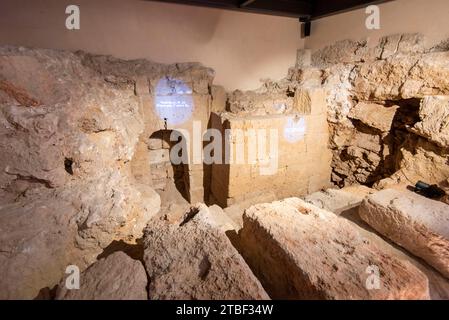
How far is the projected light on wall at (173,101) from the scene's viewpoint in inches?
181

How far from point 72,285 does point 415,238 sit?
288 centimetres

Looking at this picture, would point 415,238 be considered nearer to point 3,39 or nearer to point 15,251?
point 15,251

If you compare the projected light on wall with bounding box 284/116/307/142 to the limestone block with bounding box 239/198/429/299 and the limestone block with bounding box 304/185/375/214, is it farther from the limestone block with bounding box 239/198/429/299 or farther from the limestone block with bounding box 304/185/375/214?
the limestone block with bounding box 239/198/429/299

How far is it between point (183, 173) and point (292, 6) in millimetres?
4419

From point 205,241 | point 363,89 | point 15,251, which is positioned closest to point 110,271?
point 205,241

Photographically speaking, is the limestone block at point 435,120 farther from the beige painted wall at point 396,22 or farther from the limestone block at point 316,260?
the limestone block at point 316,260

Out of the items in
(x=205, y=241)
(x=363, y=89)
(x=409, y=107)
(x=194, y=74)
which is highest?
(x=194, y=74)

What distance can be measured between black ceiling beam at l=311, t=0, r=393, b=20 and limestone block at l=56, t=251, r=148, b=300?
537 cm

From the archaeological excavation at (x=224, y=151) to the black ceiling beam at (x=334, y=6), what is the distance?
4 cm

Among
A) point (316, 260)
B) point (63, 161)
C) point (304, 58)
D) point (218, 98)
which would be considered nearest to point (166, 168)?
point (218, 98)

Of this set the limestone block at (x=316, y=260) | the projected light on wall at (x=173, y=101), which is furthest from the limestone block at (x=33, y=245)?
the projected light on wall at (x=173, y=101)

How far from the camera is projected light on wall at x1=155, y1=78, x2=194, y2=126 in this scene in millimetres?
4609

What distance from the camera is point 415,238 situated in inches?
92.3

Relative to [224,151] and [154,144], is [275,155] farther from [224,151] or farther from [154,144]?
[154,144]
